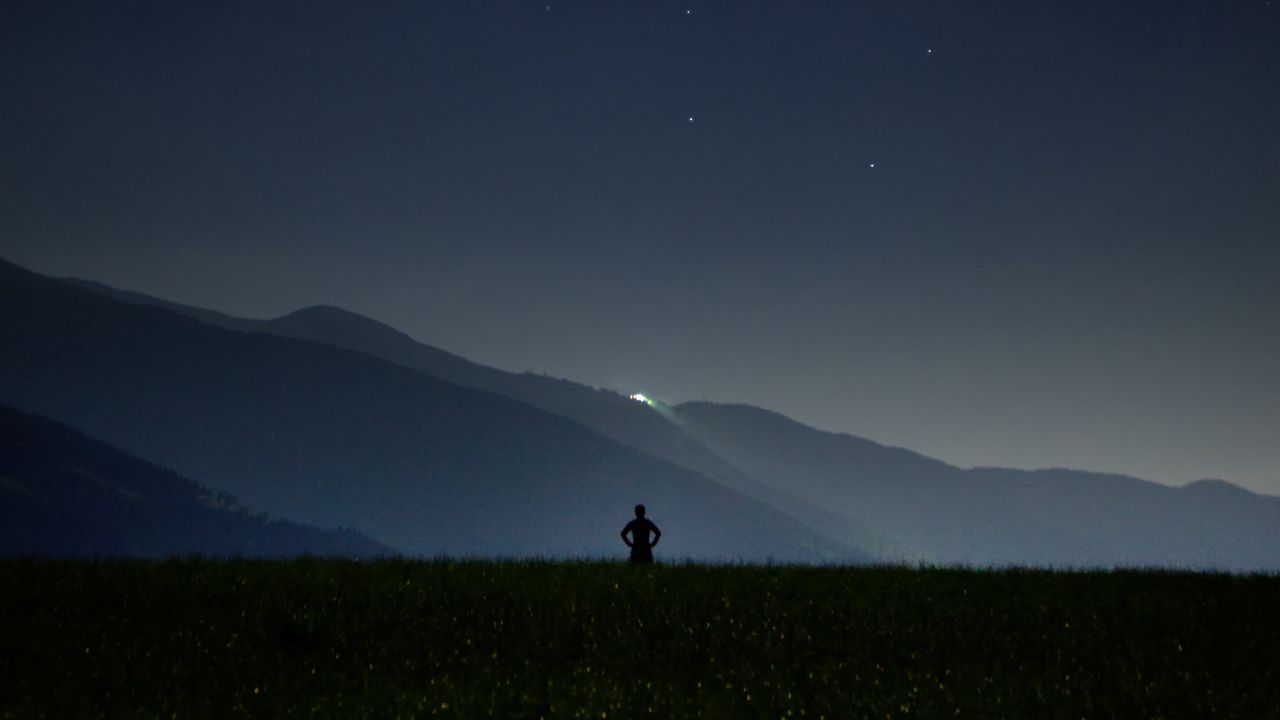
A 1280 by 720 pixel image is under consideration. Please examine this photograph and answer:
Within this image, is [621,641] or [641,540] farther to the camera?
[641,540]

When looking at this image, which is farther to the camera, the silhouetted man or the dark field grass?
the silhouetted man

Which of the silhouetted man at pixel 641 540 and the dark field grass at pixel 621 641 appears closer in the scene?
the dark field grass at pixel 621 641

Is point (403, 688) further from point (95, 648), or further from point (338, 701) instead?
point (95, 648)

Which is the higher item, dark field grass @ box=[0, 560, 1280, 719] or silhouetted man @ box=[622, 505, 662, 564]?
silhouetted man @ box=[622, 505, 662, 564]

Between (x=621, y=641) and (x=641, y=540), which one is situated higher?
(x=641, y=540)

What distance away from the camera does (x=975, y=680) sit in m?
15.8

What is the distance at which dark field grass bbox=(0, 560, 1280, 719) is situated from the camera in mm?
14570

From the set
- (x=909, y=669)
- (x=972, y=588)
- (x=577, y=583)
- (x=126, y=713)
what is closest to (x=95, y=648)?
(x=126, y=713)

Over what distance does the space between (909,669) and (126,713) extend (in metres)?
12.0

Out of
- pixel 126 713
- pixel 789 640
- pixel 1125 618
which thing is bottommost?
pixel 126 713

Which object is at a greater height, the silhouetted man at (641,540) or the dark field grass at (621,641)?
the silhouetted man at (641,540)

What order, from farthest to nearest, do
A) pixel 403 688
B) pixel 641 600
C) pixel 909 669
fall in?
1. pixel 641 600
2. pixel 909 669
3. pixel 403 688

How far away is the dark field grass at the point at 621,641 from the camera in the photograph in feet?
47.8

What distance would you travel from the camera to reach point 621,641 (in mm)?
18047
